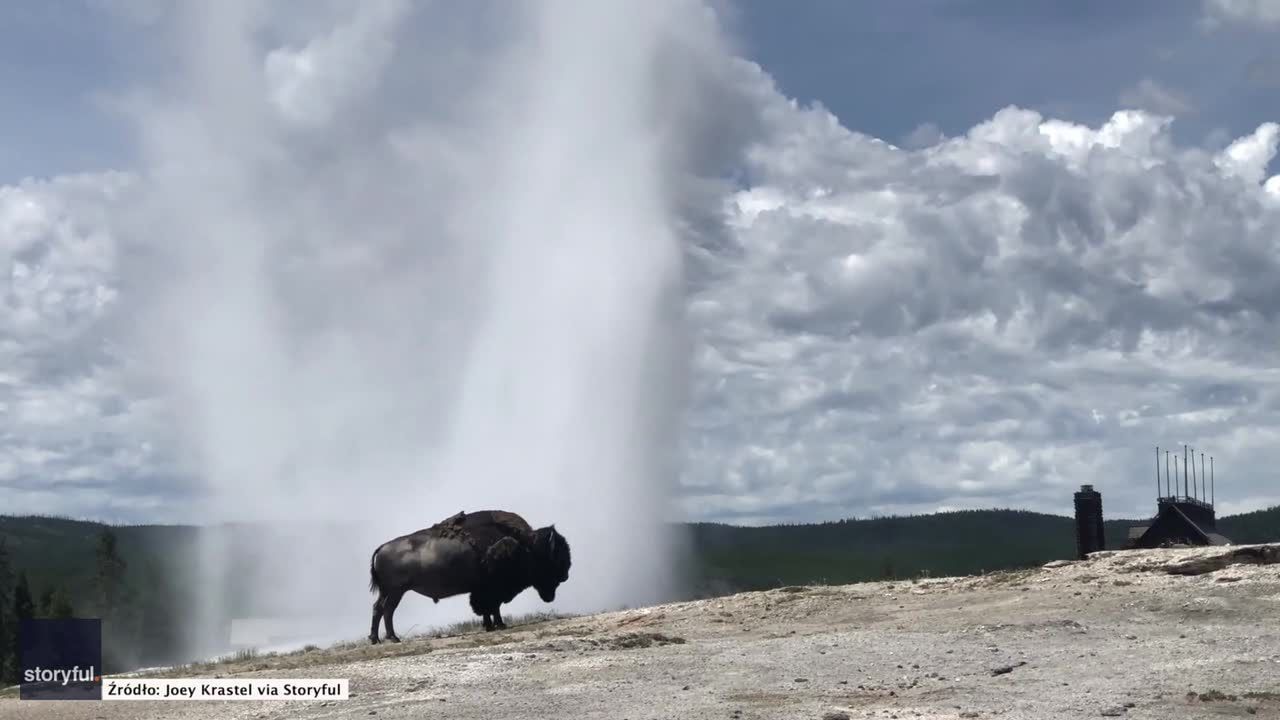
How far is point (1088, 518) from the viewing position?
58.4 meters

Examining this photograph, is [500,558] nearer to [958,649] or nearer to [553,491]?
[958,649]

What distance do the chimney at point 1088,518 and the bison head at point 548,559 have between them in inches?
1154

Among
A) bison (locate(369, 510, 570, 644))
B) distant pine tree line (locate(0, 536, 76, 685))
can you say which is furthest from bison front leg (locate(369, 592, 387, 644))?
distant pine tree line (locate(0, 536, 76, 685))

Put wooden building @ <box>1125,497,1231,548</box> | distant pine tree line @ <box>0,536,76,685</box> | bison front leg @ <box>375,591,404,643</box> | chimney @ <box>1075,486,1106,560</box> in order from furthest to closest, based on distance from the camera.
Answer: distant pine tree line @ <box>0,536,76,685</box>, wooden building @ <box>1125,497,1231,548</box>, chimney @ <box>1075,486,1106,560</box>, bison front leg @ <box>375,591,404,643</box>

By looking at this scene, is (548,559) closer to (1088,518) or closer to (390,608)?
(390,608)

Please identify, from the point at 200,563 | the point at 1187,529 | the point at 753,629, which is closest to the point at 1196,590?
the point at 753,629

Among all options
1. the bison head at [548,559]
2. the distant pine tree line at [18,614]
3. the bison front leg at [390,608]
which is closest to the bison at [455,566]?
the bison front leg at [390,608]

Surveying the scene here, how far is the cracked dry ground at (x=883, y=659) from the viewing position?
790 inches

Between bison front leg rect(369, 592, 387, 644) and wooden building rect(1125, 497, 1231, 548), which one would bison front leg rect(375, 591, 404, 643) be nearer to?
bison front leg rect(369, 592, 387, 644)

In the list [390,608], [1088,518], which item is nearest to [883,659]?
[390,608]

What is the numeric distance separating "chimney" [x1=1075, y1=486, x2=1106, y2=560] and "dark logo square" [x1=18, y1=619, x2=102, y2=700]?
39.2 meters

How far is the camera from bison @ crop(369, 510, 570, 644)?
1320 inches

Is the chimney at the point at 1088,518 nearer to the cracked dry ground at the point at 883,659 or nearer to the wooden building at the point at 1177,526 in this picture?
the wooden building at the point at 1177,526

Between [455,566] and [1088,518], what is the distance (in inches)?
1325
